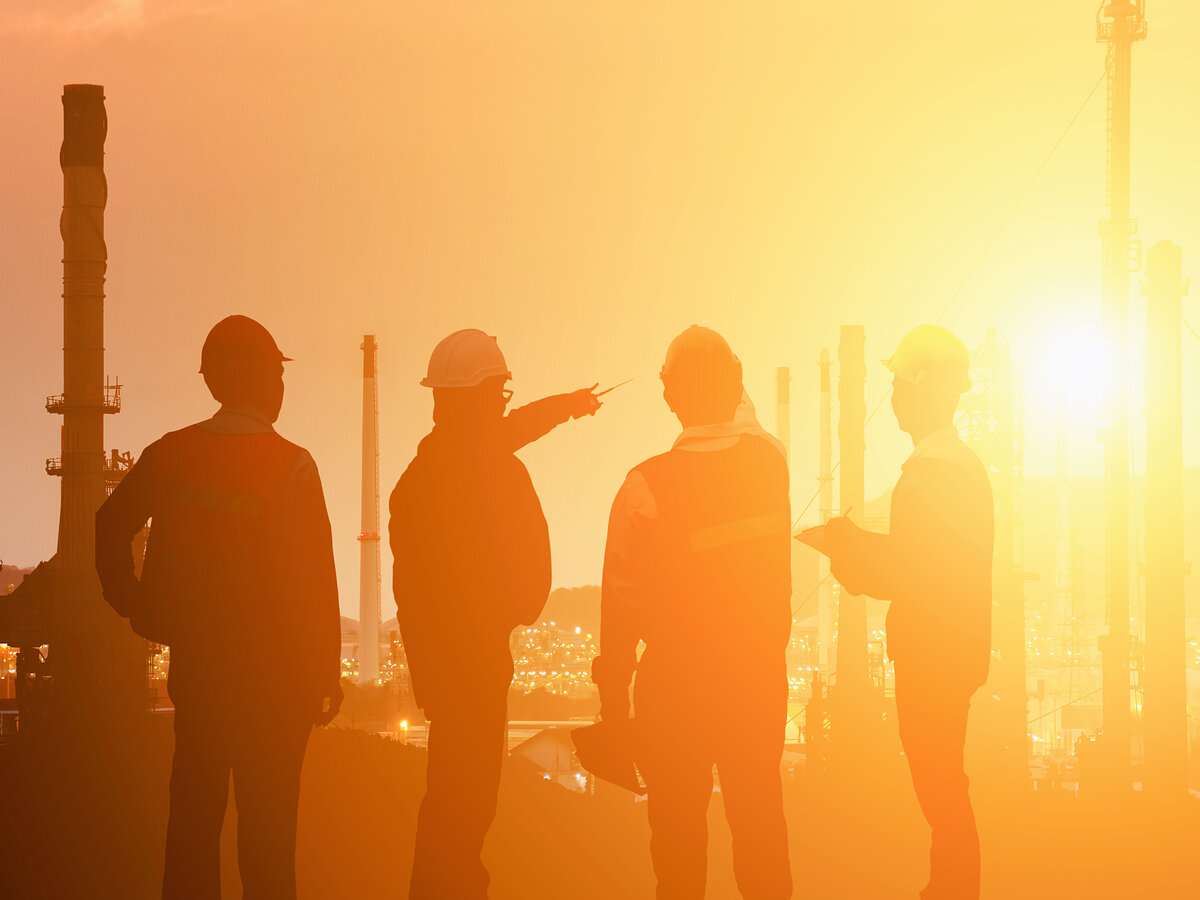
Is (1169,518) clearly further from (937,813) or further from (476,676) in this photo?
(476,676)

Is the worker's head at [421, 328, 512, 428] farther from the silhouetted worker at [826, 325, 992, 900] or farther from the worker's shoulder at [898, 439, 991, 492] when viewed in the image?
the worker's shoulder at [898, 439, 991, 492]

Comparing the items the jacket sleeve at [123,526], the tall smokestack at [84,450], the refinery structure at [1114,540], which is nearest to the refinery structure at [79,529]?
the tall smokestack at [84,450]

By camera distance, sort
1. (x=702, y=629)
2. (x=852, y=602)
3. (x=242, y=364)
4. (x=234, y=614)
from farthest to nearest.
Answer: (x=852, y=602)
(x=242, y=364)
(x=702, y=629)
(x=234, y=614)

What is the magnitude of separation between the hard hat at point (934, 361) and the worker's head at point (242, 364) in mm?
2912

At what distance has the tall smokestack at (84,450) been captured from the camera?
40469 millimetres

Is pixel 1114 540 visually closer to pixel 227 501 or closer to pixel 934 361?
pixel 934 361

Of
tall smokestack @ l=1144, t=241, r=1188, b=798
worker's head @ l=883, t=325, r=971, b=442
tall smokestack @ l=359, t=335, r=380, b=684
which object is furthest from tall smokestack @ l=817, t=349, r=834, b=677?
worker's head @ l=883, t=325, r=971, b=442

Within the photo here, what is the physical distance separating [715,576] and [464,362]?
1366 millimetres

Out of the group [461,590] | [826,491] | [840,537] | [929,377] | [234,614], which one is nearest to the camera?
[234,614]

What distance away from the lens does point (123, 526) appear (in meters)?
5.40

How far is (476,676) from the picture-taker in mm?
5492

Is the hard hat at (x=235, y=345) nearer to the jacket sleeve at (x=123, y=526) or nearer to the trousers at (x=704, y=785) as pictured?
the jacket sleeve at (x=123, y=526)

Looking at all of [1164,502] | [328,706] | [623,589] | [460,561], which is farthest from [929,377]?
[1164,502]

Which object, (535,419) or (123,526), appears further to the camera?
(535,419)
